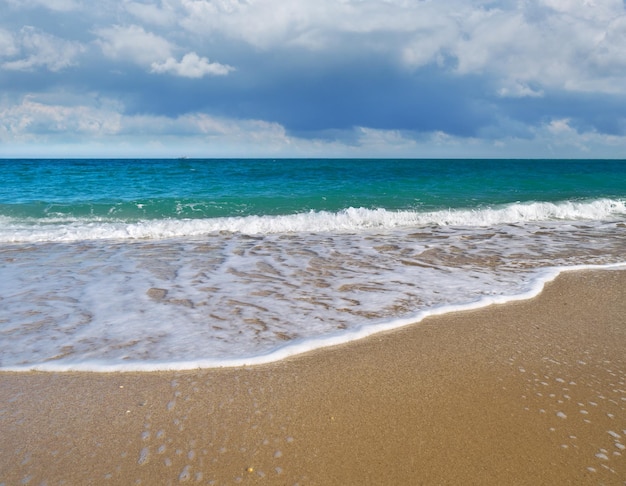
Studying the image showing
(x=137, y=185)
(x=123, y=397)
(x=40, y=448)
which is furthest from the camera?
(x=137, y=185)

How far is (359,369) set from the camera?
3764mm

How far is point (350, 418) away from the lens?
305 centimetres

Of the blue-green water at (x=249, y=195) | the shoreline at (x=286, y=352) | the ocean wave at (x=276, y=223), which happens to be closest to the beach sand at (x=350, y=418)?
the shoreline at (x=286, y=352)

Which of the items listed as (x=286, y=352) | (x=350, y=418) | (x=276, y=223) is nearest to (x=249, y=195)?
(x=276, y=223)

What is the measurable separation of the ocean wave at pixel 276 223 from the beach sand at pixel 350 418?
302 inches

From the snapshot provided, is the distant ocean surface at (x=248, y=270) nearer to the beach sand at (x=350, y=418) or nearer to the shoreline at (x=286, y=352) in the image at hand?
the shoreline at (x=286, y=352)

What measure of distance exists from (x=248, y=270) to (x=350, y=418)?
4358 millimetres

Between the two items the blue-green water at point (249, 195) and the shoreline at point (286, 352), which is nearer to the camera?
the shoreline at point (286, 352)

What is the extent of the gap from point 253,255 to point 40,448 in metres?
5.73

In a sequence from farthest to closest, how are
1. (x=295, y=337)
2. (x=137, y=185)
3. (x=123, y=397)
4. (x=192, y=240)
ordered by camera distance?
(x=137, y=185) < (x=192, y=240) < (x=295, y=337) < (x=123, y=397)

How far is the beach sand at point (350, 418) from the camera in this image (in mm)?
2576

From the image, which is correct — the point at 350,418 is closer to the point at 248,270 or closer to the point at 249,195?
the point at 248,270

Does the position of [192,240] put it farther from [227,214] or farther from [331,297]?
[331,297]

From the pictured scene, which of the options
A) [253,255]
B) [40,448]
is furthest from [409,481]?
[253,255]
